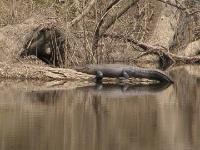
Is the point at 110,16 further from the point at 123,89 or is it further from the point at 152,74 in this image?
the point at 123,89

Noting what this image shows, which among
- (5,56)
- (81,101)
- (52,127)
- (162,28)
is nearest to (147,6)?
(162,28)

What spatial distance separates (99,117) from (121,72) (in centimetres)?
705

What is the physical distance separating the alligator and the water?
3.39 ft

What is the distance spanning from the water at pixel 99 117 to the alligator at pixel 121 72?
103 cm

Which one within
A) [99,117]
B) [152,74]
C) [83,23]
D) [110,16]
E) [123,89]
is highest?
[110,16]

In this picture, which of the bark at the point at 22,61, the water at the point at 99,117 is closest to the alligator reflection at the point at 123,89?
the water at the point at 99,117

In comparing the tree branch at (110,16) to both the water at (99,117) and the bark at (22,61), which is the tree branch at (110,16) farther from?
the water at (99,117)

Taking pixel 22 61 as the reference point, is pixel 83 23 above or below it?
above

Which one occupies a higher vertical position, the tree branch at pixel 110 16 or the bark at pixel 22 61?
the tree branch at pixel 110 16

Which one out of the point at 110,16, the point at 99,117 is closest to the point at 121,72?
the point at 110,16

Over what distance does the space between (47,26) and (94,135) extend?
1004cm

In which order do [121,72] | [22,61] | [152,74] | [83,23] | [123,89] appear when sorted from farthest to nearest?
[83,23]
[22,61]
[121,72]
[152,74]
[123,89]

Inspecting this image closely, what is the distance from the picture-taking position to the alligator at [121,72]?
62.9 feet

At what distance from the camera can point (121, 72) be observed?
64.2ft
